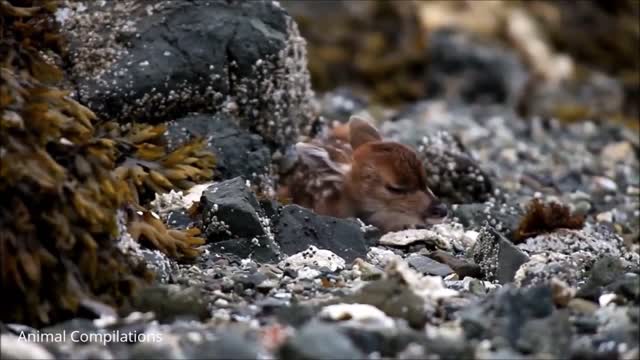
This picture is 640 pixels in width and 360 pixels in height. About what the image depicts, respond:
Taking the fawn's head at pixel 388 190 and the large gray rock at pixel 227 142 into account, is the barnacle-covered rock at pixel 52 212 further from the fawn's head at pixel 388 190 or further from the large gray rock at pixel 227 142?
the fawn's head at pixel 388 190

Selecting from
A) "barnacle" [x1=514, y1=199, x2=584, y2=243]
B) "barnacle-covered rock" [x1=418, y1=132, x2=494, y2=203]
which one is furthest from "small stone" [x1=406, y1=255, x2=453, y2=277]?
"barnacle-covered rock" [x1=418, y1=132, x2=494, y2=203]

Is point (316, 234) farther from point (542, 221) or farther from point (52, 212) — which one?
point (52, 212)

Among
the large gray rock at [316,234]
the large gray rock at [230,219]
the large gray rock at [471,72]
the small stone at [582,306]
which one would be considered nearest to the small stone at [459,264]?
the large gray rock at [316,234]

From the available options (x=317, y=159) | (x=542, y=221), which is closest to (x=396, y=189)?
(x=317, y=159)

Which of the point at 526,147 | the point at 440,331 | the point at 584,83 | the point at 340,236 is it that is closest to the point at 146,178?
the point at 340,236

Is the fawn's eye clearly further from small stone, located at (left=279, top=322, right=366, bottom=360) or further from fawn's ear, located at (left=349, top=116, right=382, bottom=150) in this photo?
small stone, located at (left=279, top=322, right=366, bottom=360)

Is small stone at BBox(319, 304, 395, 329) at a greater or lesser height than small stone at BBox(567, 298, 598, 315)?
lesser
